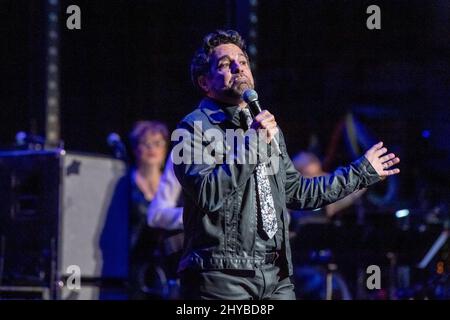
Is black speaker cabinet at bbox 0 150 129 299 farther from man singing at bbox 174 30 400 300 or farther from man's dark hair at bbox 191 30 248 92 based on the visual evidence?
man singing at bbox 174 30 400 300

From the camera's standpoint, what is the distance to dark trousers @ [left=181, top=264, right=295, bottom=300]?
3.13 meters

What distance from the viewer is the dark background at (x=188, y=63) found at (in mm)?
7242

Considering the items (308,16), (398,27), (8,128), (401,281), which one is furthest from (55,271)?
(398,27)

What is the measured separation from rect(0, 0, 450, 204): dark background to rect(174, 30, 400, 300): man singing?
344 centimetres

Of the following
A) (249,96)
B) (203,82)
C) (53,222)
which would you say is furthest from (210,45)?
(53,222)

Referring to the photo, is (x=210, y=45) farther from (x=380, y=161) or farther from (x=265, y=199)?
(x=380, y=161)

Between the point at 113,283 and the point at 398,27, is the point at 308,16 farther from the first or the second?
the point at 113,283

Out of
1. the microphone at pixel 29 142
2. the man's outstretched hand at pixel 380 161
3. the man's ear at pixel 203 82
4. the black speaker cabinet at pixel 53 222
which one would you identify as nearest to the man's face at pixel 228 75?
the man's ear at pixel 203 82

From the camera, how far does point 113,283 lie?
6.16 metres

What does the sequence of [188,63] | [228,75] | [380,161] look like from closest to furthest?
[228,75] → [380,161] → [188,63]

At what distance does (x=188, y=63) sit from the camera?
767cm

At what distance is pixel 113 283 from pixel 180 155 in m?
3.14

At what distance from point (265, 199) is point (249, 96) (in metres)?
0.40

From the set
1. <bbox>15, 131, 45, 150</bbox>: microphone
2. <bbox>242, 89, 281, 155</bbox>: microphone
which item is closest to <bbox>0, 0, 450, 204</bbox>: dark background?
<bbox>15, 131, 45, 150</bbox>: microphone
